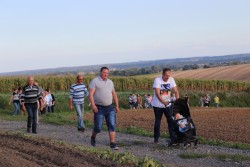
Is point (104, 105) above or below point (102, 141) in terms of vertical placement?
above

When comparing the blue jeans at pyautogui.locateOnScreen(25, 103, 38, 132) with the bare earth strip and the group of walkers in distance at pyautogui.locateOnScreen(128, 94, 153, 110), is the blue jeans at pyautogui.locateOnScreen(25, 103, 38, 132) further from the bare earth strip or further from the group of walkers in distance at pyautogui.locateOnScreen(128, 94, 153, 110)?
the bare earth strip

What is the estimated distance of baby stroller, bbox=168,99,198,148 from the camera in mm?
12547

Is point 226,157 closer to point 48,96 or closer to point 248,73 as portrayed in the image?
point 48,96


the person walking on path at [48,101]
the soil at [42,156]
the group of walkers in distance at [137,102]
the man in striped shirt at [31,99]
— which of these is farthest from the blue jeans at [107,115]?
the group of walkers in distance at [137,102]

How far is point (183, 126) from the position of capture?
1268 centimetres

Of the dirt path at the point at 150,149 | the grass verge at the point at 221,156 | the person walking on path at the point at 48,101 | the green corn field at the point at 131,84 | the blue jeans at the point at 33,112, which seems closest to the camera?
the dirt path at the point at 150,149

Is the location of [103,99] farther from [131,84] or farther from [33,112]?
[131,84]

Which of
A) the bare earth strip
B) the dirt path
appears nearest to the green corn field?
the bare earth strip

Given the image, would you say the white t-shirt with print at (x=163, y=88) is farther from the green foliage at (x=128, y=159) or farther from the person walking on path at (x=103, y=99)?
the green foliage at (x=128, y=159)

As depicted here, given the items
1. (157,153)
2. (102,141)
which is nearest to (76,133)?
(102,141)

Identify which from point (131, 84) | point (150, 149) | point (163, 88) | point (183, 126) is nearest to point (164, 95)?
point (163, 88)

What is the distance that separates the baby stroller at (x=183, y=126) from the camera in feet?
41.2

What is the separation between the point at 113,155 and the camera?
32.7 ft

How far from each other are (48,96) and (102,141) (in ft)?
58.5
